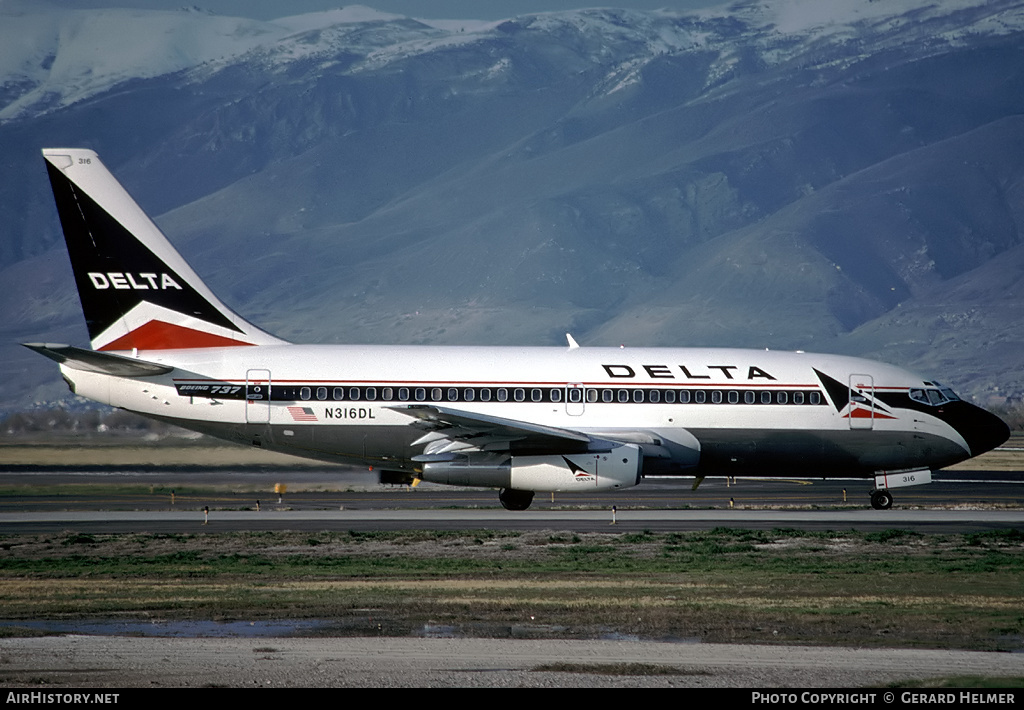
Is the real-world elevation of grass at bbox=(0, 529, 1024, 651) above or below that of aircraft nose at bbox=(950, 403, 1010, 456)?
below

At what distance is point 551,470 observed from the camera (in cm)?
3325

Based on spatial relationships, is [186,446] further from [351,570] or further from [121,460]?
[351,570]

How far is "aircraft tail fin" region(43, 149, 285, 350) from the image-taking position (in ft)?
114

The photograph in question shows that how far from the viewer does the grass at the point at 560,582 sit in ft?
63.0

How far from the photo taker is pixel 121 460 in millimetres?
49344

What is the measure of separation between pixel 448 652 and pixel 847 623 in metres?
6.29

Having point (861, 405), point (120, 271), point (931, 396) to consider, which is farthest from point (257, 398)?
point (931, 396)

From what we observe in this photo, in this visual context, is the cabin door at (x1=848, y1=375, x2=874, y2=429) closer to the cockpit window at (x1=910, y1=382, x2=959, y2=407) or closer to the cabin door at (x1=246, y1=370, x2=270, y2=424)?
the cockpit window at (x1=910, y1=382, x2=959, y2=407)

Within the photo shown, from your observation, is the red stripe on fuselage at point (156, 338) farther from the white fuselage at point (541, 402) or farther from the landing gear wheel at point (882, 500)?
the landing gear wheel at point (882, 500)

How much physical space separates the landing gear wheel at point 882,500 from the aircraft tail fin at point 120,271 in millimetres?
17801

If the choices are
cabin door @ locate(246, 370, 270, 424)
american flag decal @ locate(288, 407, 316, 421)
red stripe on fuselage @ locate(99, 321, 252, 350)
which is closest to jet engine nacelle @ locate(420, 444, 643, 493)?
american flag decal @ locate(288, 407, 316, 421)

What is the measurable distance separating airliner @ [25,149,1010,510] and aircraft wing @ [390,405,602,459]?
76 mm

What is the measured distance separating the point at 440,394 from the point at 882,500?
1249cm
